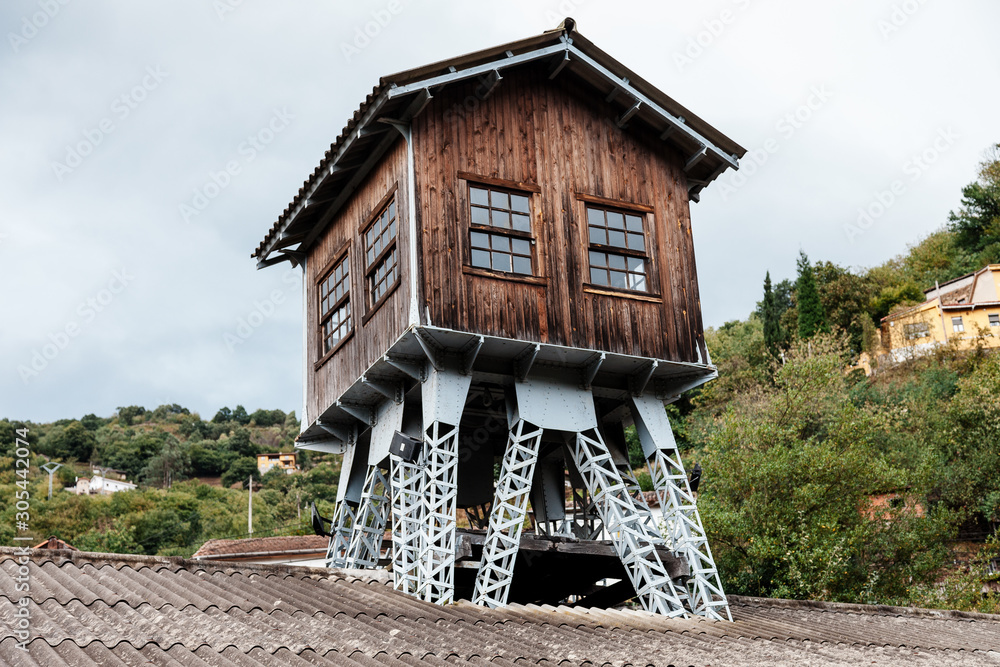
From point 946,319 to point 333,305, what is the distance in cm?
4956

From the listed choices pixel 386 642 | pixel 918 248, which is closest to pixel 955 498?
pixel 386 642

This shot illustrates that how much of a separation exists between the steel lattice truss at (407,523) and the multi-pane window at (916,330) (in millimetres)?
47170

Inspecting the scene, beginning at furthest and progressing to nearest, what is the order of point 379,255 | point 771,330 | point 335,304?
1. point 771,330
2. point 335,304
3. point 379,255

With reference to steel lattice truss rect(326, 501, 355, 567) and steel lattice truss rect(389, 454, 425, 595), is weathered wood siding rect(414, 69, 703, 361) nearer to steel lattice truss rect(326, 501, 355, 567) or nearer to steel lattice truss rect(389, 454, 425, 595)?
steel lattice truss rect(389, 454, 425, 595)

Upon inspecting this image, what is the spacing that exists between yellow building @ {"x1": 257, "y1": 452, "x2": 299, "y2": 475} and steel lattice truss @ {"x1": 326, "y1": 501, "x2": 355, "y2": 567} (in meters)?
77.3

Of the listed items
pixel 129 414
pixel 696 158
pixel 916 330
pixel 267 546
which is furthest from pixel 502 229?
pixel 129 414

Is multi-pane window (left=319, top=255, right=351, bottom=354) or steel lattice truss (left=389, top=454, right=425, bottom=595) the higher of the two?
multi-pane window (left=319, top=255, right=351, bottom=354)

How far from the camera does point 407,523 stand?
38.9 ft

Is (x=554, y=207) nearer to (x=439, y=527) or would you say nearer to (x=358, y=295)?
(x=358, y=295)

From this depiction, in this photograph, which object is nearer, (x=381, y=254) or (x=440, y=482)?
(x=440, y=482)

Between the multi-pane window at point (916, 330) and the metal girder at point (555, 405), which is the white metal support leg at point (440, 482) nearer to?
the metal girder at point (555, 405)

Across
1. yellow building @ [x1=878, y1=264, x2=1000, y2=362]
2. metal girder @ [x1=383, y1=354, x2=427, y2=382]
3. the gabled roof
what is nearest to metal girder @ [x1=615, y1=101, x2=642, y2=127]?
the gabled roof

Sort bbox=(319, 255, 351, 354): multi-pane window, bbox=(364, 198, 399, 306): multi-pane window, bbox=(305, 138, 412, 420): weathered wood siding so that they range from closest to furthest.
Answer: bbox=(305, 138, 412, 420): weathered wood siding
bbox=(364, 198, 399, 306): multi-pane window
bbox=(319, 255, 351, 354): multi-pane window

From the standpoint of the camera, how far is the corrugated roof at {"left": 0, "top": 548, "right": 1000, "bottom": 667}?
6363 mm
